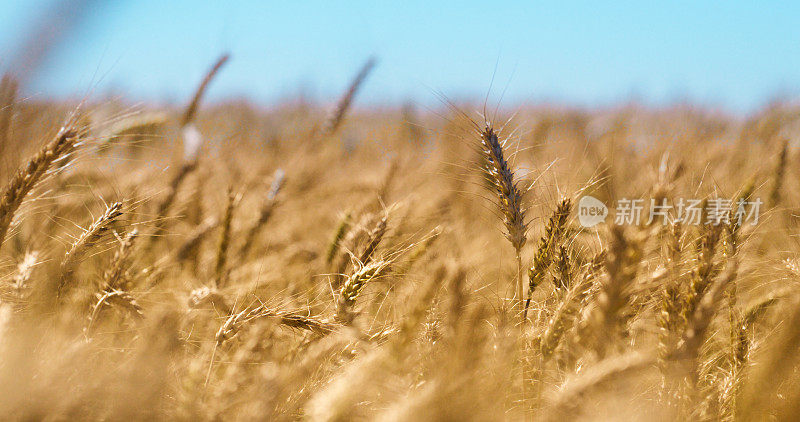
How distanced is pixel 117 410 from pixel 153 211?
58.5 inches

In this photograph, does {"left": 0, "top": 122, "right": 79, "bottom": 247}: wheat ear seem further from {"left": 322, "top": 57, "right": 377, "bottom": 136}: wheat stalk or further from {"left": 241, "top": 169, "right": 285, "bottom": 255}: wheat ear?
{"left": 322, "top": 57, "right": 377, "bottom": 136}: wheat stalk

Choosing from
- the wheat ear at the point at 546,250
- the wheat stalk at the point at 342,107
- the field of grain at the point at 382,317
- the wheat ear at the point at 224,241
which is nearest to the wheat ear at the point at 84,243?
the field of grain at the point at 382,317

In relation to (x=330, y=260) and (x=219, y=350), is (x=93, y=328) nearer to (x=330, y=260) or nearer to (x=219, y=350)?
(x=219, y=350)

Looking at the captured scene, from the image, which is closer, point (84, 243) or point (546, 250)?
point (84, 243)

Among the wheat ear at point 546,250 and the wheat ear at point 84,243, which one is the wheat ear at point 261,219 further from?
the wheat ear at point 546,250

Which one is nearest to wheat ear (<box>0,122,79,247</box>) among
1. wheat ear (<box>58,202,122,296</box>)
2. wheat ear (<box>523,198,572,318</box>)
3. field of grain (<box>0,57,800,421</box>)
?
field of grain (<box>0,57,800,421</box>)

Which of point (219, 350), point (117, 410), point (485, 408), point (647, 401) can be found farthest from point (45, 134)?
point (647, 401)

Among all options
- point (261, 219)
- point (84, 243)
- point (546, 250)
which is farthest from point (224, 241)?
point (546, 250)
